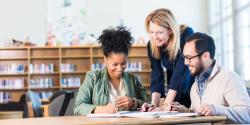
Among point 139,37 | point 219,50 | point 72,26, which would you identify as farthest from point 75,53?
point 219,50

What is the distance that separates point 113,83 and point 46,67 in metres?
6.65

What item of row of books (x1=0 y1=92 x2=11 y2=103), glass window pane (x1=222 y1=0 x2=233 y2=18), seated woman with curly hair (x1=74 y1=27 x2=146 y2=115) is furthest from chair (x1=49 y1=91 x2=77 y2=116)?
row of books (x1=0 y1=92 x2=11 y2=103)

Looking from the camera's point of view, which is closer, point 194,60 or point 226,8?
point 194,60

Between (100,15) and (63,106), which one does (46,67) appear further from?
(63,106)

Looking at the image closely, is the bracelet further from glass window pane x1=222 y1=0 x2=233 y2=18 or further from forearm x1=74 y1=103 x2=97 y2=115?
glass window pane x1=222 y1=0 x2=233 y2=18

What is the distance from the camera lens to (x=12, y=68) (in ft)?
30.4

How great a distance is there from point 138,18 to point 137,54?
3.59 ft

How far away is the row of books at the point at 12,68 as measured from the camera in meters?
9.24

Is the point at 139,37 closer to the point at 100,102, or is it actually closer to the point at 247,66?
the point at 247,66

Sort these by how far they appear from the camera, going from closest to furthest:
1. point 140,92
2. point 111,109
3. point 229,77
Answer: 1. point 229,77
2. point 111,109
3. point 140,92

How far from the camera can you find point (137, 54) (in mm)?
9398

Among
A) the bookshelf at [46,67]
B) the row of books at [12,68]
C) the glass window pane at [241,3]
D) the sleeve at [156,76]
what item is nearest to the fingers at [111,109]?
the sleeve at [156,76]

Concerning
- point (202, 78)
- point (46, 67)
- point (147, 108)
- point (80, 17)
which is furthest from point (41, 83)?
point (202, 78)

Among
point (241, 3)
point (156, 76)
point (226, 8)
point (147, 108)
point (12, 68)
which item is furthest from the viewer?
point (12, 68)
